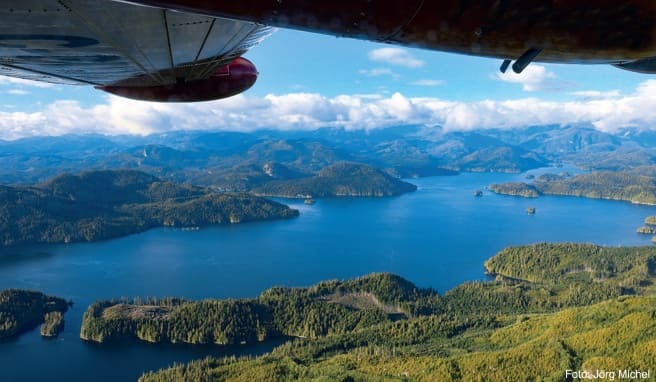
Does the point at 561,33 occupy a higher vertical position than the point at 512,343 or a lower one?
higher

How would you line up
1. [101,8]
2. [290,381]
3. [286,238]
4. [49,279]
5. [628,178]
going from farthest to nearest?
[628,178]
[286,238]
[49,279]
[290,381]
[101,8]

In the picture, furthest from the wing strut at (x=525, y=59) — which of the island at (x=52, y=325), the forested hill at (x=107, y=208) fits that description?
the forested hill at (x=107, y=208)

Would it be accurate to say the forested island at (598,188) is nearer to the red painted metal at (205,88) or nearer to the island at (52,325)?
the island at (52,325)

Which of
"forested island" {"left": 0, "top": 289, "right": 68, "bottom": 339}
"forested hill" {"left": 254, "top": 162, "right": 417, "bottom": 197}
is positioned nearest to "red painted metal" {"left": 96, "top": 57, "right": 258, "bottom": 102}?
"forested island" {"left": 0, "top": 289, "right": 68, "bottom": 339}

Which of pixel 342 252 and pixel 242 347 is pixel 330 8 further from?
pixel 342 252

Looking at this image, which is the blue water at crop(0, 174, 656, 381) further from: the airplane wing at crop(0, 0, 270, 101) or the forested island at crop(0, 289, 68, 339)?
the airplane wing at crop(0, 0, 270, 101)

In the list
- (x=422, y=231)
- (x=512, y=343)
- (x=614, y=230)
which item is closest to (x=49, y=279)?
(x=512, y=343)
